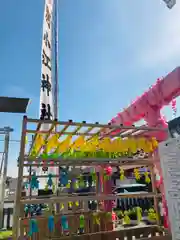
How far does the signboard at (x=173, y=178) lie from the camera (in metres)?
1.65

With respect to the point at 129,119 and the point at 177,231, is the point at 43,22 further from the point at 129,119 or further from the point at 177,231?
the point at 177,231

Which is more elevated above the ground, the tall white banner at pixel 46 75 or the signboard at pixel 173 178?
the tall white banner at pixel 46 75

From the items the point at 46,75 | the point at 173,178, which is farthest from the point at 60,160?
the point at 46,75

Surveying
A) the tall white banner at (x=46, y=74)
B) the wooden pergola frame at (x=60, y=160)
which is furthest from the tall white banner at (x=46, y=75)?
the wooden pergola frame at (x=60, y=160)

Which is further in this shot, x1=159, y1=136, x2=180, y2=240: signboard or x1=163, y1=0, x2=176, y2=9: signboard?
x1=163, y1=0, x2=176, y2=9: signboard

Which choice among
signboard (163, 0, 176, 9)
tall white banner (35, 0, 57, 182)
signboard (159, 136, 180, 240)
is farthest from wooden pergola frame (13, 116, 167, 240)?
signboard (163, 0, 176, 9)

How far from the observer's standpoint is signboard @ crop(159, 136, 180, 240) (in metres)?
1.65

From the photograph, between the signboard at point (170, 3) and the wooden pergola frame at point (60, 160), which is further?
the signboard at point (170, 3)

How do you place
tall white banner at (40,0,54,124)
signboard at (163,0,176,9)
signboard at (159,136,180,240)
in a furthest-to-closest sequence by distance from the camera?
tall white banner at (40,0,54,124) → signboard at (163,0,176,9) → signboard at (159,136,180,240)

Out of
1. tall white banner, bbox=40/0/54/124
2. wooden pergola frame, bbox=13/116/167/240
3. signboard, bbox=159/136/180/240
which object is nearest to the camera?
signboard, bbox=159/136/180/240

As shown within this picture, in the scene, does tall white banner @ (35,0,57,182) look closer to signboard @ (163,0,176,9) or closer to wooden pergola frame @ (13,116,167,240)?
wooden pergola frame @ (13,116,167,240)

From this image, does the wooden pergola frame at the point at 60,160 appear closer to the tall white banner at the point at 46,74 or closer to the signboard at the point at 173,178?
the signboard at the point at 173,178

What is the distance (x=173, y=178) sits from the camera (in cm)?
173

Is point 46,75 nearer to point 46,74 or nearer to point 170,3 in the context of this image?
point 46,74
